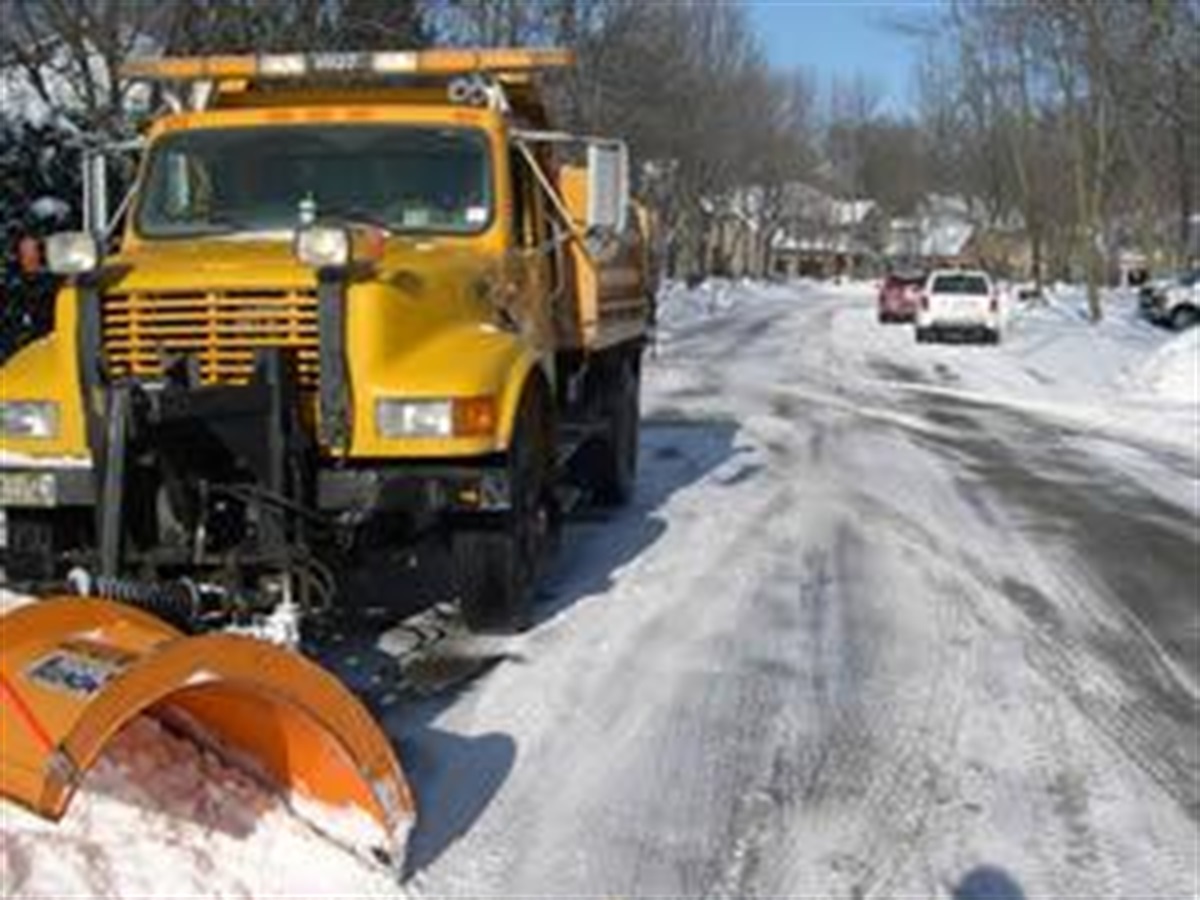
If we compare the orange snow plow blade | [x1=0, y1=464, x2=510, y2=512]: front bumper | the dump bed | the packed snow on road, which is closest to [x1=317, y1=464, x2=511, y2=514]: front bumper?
[x1=0, y1=464, x2=510, y2=512]: front bumper

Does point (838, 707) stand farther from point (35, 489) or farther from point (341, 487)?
point (35, 489)

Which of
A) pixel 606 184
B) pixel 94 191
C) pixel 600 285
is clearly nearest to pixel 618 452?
pixel 600 285

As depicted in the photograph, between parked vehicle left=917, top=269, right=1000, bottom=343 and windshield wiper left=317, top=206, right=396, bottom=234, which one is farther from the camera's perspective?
parked vehicle left=917, top=269, right=1000, bottom=343

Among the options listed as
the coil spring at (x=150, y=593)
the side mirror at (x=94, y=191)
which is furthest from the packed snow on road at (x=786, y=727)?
the side mirror at (x=94, y=191)

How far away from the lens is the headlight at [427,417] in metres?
8.36

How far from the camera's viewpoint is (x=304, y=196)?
9977 mm

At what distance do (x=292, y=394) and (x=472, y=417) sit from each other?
0.71m

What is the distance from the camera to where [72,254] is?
8.55 metres

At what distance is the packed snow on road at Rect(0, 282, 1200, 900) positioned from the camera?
5.64 m

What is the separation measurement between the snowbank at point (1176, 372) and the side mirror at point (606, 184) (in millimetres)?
16429

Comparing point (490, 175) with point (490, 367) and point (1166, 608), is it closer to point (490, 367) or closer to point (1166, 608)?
point (490, 367)

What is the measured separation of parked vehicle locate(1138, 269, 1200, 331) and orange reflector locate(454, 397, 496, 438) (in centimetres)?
4117

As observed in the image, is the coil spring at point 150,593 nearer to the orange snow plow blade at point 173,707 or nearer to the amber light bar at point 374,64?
the orange snow plow blade at point 173,707

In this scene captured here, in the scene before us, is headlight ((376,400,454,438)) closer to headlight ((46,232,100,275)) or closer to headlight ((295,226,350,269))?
headlight ((295,226,350,269))
